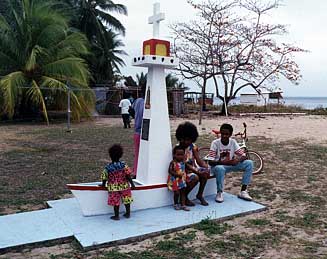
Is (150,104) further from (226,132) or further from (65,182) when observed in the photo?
(65,182)

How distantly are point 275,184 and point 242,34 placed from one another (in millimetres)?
18836

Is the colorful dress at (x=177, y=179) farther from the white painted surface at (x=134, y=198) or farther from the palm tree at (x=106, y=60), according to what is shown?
the palm tree at (x=106, y=60)

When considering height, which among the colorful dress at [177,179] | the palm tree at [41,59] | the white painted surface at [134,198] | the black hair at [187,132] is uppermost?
the palm tree at [41,59]

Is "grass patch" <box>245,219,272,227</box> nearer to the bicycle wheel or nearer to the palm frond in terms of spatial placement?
the bicycle wheel

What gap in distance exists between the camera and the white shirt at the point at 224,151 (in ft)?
15.8

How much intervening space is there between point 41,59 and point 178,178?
13489 mm

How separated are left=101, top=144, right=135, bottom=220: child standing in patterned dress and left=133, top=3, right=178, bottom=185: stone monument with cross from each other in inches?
20.9

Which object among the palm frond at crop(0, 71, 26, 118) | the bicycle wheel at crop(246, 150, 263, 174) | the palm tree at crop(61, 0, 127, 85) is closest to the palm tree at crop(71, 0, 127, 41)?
the palm tree at crop(61, 0, 127, 85)

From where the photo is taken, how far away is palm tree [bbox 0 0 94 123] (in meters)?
15.5

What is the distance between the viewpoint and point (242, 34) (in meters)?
23.0

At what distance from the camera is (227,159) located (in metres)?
4.77

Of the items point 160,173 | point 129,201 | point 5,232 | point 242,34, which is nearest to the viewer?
point 5,232

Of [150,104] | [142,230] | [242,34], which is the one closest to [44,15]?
[242,34]

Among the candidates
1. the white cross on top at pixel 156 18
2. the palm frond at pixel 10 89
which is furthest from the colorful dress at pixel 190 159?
the palm frond at pixel 10 89
